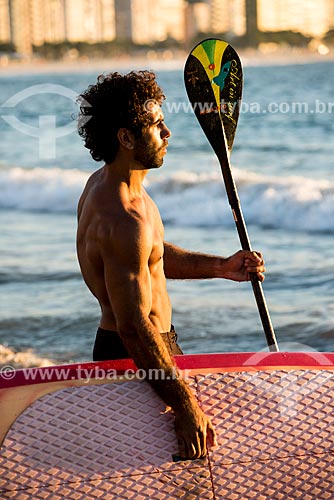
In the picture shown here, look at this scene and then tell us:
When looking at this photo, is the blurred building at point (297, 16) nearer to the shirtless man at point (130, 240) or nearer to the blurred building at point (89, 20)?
the blurred building at point (89, 20)

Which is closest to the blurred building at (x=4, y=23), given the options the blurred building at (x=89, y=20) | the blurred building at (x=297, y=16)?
the blurred building at (x=89, y=20)

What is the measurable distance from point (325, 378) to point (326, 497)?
324 millimetres

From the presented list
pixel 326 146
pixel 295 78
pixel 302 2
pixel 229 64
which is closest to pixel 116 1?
pixel 302 2

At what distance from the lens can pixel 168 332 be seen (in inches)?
125

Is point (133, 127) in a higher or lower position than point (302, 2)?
lower

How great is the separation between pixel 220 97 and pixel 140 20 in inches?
2586

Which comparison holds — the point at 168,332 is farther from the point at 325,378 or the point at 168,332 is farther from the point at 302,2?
the point at 302,2

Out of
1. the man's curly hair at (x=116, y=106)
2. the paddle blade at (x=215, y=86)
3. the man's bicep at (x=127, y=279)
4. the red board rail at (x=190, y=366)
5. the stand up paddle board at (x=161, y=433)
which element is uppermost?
the paddle blade at (x=215, y=86)

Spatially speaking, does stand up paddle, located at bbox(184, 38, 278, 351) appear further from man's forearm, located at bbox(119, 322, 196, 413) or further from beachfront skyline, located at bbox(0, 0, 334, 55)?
beachfront skyline, located at bbox(0, 0, 334, 55)

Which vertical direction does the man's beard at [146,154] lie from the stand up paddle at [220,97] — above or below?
below

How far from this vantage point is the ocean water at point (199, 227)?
7.48m

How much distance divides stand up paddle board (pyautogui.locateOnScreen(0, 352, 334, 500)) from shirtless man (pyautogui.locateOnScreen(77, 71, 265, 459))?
3.4 inches

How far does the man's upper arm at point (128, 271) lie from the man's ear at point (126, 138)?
231mm

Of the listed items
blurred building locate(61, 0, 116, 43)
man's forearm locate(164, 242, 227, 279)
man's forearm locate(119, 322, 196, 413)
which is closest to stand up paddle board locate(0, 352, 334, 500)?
man's forearm locate(119, 322, 196, 413)
